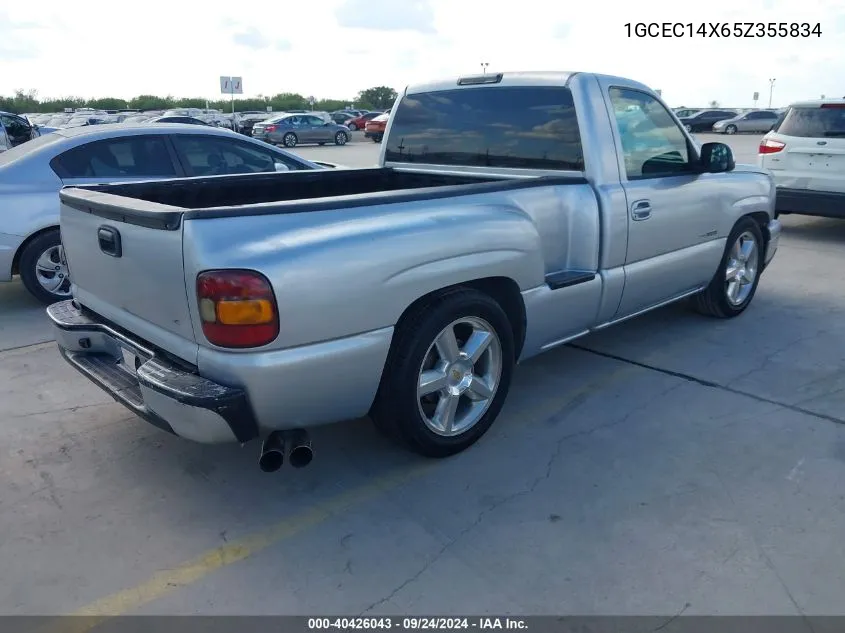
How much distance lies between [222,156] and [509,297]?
4182 mm

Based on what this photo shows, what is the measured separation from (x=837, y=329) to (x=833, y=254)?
3235mm

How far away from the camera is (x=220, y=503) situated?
10.5 feet

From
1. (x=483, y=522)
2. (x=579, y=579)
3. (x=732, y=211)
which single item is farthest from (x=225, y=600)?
(x=732, y=211)

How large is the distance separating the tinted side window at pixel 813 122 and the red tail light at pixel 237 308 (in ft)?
27.0

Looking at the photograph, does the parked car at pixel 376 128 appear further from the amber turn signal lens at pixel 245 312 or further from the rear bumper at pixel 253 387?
the amber turn signal lens at pixel 245 312

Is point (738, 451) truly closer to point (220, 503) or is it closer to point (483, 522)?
point (483, 522)

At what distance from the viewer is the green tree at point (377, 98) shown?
78.4 meters

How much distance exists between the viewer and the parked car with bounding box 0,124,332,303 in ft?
19.9

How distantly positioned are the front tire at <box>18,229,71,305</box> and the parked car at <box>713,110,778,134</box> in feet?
130

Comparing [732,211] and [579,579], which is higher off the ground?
[732,211]
